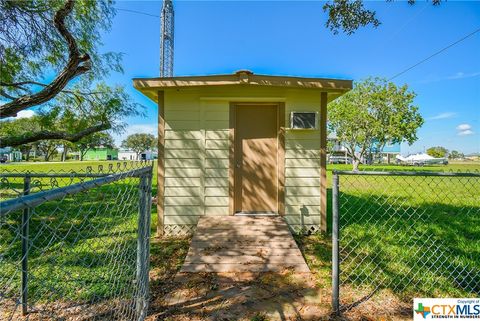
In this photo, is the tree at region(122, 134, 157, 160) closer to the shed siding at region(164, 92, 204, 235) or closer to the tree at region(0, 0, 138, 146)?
the tree at region(0, 0, 138, 146)

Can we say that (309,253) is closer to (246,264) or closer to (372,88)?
(246,264)

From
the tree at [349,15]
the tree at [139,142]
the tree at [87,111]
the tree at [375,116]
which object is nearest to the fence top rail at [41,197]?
the tree at [349,15]

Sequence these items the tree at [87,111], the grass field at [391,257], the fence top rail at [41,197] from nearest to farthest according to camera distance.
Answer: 1. the fence top rail at [41,197]
2. the grass field at [391,257]
3. the tree at [87,111]

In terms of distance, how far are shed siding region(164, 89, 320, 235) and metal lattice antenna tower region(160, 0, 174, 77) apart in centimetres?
600

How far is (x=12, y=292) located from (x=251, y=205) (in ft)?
11.5

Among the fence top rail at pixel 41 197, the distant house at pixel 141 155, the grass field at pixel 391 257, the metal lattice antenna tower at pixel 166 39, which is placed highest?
the metal lattice antenna tower at pixel 166 39

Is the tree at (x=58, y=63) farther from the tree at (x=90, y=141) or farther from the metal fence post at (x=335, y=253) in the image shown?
the metal fence post at (x=335, y=253)

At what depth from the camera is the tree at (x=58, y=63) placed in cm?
465

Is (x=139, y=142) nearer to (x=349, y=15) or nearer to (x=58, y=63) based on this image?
(x=58, y=63)

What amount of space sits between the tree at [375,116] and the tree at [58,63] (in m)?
19.3

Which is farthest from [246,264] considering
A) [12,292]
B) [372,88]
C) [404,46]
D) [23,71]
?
[372,88]

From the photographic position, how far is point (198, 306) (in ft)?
8.41

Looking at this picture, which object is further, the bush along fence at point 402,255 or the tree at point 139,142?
the tree at point 139,142

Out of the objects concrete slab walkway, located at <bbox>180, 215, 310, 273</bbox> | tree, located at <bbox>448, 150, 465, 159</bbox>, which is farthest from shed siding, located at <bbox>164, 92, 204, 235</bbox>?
tree, located at <bbox>448, 150, 465, 159</bbox>
